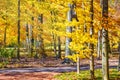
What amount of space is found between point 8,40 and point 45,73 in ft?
79.2

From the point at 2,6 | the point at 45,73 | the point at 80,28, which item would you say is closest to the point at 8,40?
the point at 2,6

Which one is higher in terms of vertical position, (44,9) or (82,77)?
(44,9)

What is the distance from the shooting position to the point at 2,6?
35531mm

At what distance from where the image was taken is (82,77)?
17.3m

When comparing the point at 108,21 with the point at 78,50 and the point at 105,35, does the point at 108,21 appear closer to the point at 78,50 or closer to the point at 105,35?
the point at 105,35

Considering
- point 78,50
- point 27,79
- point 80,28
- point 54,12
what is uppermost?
point 54,12

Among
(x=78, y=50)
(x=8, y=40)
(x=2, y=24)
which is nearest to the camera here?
(x=78, y=50)

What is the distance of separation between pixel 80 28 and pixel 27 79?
430 cm

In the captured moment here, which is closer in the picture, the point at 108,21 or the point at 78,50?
the point at 108,21

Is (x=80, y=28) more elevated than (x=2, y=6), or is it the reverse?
(x=2, y=6)

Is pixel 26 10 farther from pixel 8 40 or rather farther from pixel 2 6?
pixel 8 40

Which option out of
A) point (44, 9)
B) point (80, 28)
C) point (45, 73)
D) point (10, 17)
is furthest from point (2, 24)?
point (80, 28)

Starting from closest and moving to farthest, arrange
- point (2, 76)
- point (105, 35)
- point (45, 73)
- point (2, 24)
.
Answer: point (105, 35)
point (2, 76)
point (45, 73)
point (2, 24)

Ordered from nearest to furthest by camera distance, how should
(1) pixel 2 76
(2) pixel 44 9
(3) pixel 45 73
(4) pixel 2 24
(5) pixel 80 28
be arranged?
1. (5) pixel 80 28
2. (1) pixel 2 76
3. (3) pixel 45 73
4. (2) pixel 44 9
5. (4) pixel 2 24
